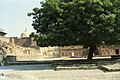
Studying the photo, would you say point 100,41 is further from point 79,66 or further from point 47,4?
point 47,4

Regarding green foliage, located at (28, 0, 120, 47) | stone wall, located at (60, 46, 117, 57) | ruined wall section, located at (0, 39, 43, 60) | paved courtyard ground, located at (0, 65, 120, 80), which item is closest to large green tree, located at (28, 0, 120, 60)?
green foliage, located at (28, 0, 120, 47)

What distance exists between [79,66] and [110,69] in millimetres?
3336

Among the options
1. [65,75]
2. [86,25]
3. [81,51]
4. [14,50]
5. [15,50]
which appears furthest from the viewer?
[81,51]

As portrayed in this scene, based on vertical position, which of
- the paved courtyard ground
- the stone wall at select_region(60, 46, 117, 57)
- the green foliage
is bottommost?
the paved courtyard ground

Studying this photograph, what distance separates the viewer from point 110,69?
16.1 metres

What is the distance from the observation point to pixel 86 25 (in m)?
19.9

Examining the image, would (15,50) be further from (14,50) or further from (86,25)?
(86,25)

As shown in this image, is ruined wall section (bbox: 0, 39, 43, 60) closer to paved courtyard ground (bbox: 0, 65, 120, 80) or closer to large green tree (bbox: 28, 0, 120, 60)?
large green tree (bbox: 28, 0, 120, 60)

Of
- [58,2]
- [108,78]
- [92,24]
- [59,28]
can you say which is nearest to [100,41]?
[92,24]

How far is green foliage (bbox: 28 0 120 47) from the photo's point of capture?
19484mm

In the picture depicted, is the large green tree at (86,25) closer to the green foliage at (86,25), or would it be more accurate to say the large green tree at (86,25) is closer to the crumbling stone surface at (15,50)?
the green foliage at (86,25)

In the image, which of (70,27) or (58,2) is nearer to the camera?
(70,27)

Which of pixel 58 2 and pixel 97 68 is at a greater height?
pixel 58 2

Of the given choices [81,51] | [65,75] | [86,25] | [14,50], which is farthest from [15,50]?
[65,75]
